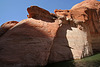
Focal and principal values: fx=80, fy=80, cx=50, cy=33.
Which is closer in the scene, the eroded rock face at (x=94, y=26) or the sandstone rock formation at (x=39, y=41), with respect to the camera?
the sandstone rock formation at (x=39, y=41)

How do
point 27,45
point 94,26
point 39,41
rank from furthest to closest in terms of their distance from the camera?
point 94,26 < point 39,41 < point 27,45

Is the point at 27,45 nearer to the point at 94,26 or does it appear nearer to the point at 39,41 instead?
the point at 39,41

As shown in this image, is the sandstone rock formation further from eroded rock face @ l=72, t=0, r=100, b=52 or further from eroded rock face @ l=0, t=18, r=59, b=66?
eroded rock face @ l=72, t=0, r=100, b=52

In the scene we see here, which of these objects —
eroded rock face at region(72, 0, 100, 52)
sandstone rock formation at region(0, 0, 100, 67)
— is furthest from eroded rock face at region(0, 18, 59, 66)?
eroded rock face at region(72, 0, 100, 52)

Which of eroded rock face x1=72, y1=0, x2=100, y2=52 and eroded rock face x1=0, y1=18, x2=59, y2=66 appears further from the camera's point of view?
eroded rock face x1=72, y1=0, x2=100, y2=52

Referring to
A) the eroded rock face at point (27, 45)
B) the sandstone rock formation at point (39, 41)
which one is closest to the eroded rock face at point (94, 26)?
the sandstone rock formation at point (39, 41)

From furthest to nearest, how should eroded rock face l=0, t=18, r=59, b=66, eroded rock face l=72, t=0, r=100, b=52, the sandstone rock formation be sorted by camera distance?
eroded rock face l=72, t=0, r=100, b=52 → the sandstone rock formation → eroded rock face l=0, t=18, r=59, b=66

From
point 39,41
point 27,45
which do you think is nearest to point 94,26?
A: point 39,41

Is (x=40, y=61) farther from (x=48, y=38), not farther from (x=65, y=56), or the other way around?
(x=65, y=56)

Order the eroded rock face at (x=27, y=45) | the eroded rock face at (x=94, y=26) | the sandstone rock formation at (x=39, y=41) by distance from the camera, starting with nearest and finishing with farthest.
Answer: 1. the eroded rock face at (x=27, y=45)
2. the sandstone rock formation at (x=39, y=41)
3. the eroded rock face at (x=94, y=26)

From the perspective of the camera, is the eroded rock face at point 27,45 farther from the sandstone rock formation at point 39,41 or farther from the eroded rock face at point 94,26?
the eroded rock face at point 94,26

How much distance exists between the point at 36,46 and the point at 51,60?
1.76 metres

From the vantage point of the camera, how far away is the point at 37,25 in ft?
20.3

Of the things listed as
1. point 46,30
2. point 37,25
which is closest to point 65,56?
point 46,30
